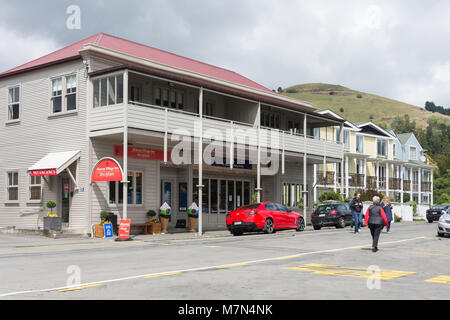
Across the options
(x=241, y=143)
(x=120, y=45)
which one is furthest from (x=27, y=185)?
(x=241, y=143)

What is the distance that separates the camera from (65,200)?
25.0 metres

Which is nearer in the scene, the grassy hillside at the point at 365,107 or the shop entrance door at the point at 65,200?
the shop entrance door at the point at 65,200

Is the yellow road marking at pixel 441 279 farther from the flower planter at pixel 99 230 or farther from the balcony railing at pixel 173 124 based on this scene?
the flower planter at pixel 99 230

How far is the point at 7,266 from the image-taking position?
1277 cm

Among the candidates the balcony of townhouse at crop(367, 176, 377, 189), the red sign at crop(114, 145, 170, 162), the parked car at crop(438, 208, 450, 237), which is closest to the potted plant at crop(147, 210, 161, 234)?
the red sign at crop(114, 145, 170, 162)

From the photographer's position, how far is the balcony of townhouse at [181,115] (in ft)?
76.0

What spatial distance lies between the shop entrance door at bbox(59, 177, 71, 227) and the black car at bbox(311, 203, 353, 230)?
12.8 meters

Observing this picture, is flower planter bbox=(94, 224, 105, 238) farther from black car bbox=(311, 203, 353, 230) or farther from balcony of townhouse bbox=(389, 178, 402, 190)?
balcony of townhouse bbox=(389, 178, 402, 190)

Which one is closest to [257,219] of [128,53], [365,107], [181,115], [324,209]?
[181,115]

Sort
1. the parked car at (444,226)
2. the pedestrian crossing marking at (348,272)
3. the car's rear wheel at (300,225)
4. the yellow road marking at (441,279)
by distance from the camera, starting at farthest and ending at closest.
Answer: the car's rear wheel at (300,225) < the parked car at (444,226) < the pedestrian crossing marking at (348,272) < the yellow road marking at (441,279)

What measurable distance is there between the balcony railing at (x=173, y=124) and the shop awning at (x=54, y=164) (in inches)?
56.6

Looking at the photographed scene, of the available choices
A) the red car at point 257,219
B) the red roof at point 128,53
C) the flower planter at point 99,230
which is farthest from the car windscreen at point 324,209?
the flower planter at point 99,230

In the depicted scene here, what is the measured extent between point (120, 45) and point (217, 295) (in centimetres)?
2225

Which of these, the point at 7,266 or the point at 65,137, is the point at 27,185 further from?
the point at 7,266
